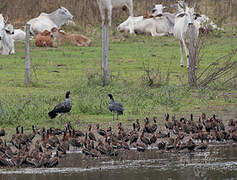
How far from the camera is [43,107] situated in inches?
536

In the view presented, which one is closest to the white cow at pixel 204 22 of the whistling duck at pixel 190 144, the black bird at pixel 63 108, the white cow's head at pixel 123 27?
the black bird at pixel 63 108

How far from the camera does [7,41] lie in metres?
24.2

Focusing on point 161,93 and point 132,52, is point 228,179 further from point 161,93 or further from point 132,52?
point 132,52

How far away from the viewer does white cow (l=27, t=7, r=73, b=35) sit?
30016mm

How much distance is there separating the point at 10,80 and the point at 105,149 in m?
8.65

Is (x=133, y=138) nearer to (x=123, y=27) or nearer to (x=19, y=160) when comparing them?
(x=19, y=160)

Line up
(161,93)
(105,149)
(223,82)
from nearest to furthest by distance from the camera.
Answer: (105,149), (161,93), (223,82)

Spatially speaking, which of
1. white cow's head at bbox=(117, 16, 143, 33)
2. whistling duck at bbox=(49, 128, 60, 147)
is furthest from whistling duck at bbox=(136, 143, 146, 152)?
white cow's head at bbox=(117, 16, 143, 33)

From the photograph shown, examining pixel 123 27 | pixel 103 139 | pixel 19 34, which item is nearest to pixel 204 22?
pixel 103 139

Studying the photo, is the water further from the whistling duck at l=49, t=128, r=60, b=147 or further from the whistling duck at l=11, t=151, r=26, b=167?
the whistling duck at l=49, t=128, r=60, b=147

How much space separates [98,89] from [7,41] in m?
9.00

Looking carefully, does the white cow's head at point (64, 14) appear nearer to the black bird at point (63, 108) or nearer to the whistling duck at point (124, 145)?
the black bird at point (63, 108)

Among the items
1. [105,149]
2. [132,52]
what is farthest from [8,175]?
[132,52]

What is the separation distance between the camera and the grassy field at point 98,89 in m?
13.5
